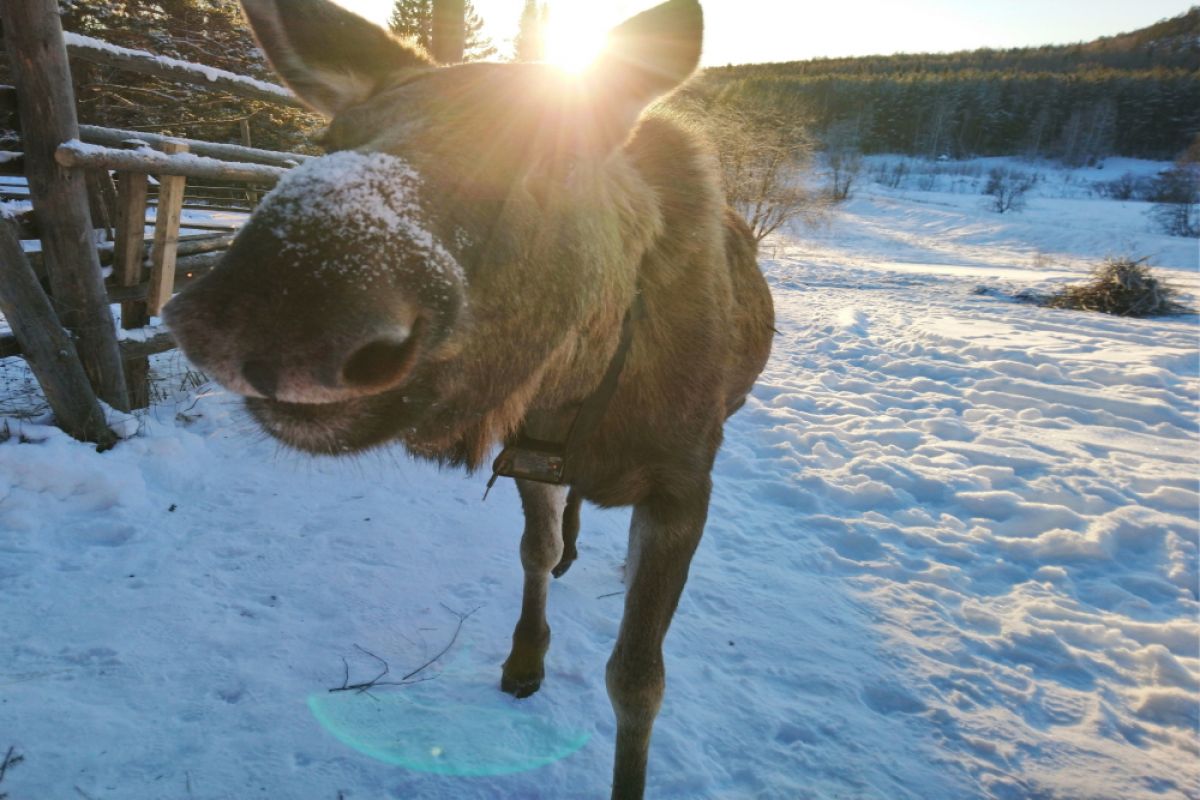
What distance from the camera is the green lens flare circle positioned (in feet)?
7.41

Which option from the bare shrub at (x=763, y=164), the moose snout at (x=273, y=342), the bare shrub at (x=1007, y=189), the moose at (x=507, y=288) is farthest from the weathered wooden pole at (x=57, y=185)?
the bare shrub at (x=1007, y=189)

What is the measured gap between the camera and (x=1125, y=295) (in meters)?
12.3

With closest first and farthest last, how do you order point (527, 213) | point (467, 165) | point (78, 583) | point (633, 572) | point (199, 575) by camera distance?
1. point (467, 165)
2. point (527, 213)
3. point (633, 572)
4. point (78, 583)
5. point (199, 575)

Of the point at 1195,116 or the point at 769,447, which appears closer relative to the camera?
the point at 769,447

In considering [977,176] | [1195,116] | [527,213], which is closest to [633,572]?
[527,213]

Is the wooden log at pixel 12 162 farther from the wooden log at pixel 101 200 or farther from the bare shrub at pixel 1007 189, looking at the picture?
the bare shrub at pixel 1007 189

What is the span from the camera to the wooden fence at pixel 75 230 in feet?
11.4

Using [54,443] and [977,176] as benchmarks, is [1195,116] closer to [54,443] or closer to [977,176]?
[977,176]

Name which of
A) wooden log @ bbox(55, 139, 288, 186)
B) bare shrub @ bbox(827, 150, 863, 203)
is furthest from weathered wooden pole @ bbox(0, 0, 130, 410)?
bare shrub @ bbox(827, 150, 863, 203)

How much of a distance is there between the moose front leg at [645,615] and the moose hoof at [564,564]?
1.46 metres

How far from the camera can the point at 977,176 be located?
2435 inches

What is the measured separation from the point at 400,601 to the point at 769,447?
4.00 metres

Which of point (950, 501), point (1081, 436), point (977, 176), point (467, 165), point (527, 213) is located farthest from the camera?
point (977, 176)

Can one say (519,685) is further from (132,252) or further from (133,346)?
(132,252)
